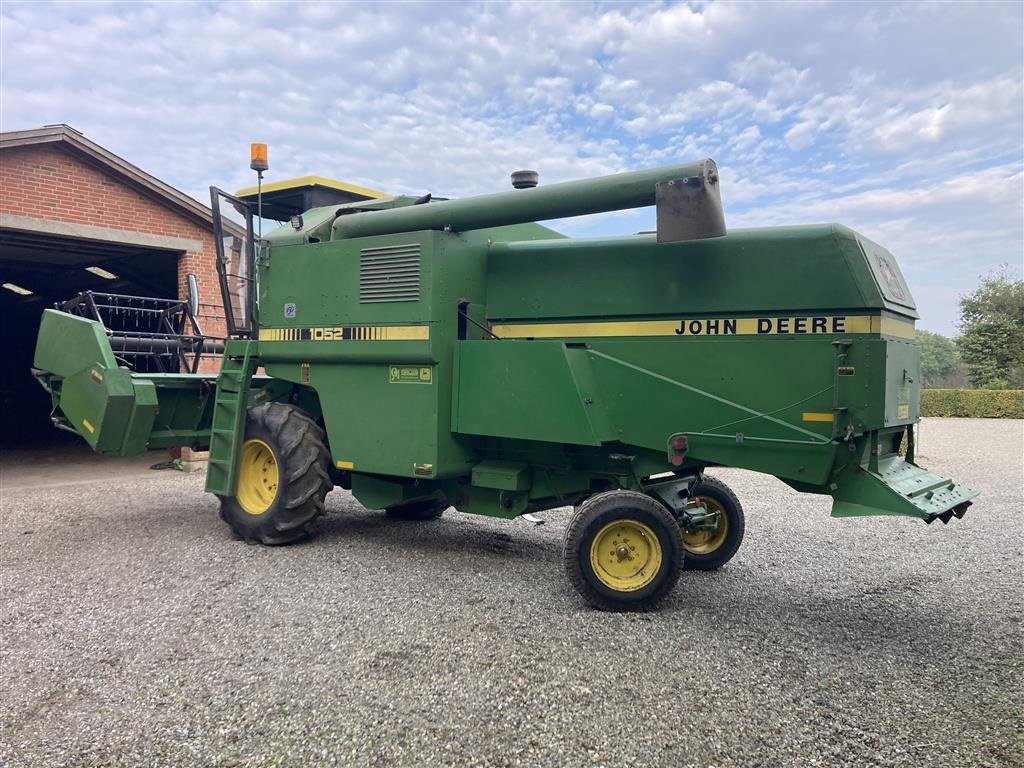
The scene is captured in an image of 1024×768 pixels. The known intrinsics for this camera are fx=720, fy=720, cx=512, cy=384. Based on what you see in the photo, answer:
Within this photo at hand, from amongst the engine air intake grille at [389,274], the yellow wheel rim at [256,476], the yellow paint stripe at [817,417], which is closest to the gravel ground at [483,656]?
the yellow wheel rim at [256,476]

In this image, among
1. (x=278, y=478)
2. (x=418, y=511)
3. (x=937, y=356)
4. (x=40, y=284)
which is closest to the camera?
(x=278, y=478)

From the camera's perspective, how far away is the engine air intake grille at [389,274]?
5281 millimetres

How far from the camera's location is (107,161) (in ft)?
32.9

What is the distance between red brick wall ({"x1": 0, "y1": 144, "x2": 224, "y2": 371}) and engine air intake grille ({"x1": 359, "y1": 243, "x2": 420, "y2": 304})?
178 inches

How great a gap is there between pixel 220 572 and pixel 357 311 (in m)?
2.17

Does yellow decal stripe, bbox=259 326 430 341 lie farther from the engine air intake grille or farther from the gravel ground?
the gravel ground

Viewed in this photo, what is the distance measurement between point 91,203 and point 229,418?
5892 millimetres

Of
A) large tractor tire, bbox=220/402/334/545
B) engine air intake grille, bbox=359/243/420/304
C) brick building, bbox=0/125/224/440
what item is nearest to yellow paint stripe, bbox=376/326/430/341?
engine air intake grille, bbox=359/243/420/304

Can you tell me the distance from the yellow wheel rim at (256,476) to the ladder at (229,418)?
0.13 meters

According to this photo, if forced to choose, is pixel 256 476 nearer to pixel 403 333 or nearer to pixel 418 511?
pixel 418 511

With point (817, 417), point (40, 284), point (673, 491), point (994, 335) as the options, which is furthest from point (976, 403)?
point (40, 284)

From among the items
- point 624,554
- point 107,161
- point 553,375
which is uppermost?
point 107,161

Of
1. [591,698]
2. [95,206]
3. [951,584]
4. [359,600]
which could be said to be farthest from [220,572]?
[95,206]

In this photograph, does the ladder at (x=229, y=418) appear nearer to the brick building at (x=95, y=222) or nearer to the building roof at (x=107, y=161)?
the brick building at (x=95, y=222)
